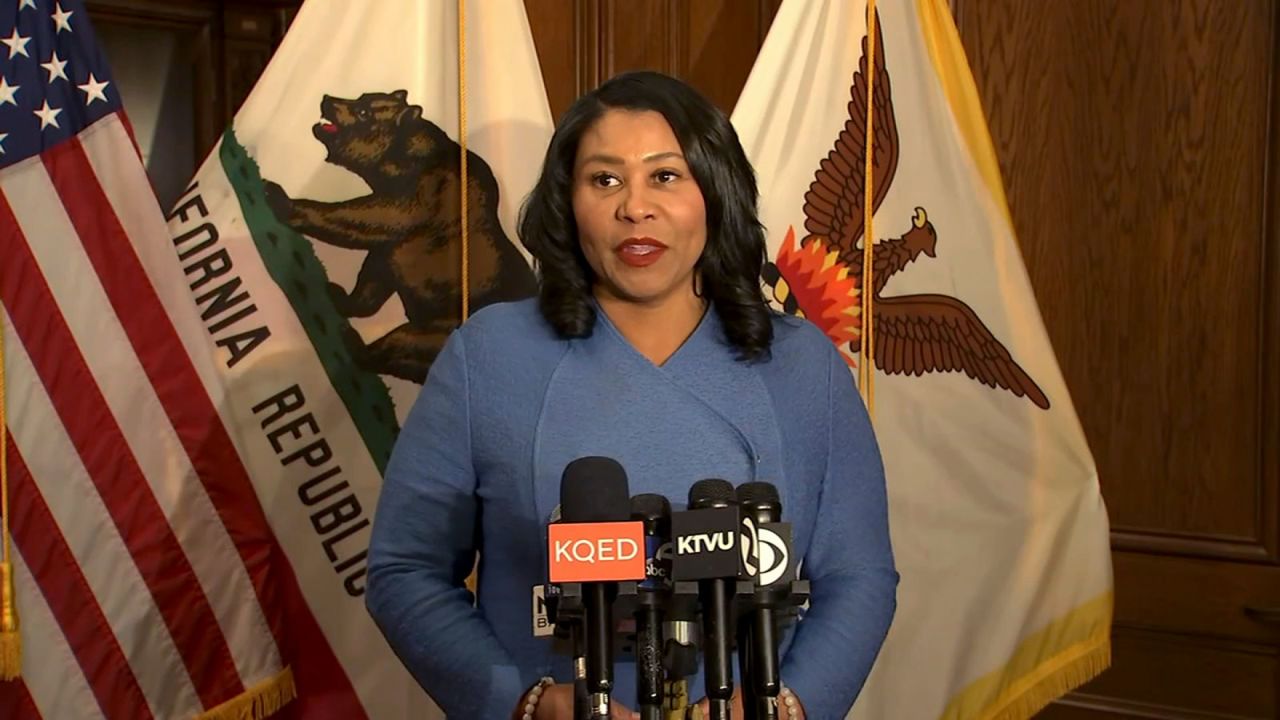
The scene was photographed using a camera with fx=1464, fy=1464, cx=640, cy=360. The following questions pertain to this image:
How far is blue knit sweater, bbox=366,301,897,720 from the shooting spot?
1.56 m

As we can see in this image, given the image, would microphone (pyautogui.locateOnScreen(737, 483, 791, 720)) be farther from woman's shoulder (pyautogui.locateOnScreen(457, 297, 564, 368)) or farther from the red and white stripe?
the red and white stripe

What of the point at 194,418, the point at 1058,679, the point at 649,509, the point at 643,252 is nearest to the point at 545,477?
the point at 643,252

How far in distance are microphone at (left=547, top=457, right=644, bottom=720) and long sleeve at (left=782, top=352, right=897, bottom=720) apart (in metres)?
0.54

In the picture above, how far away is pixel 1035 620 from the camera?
8.84 feet

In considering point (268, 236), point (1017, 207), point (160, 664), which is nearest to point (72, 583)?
point (160, 664)

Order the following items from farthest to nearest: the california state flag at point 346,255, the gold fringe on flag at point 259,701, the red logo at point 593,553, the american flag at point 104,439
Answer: the california state flag at point 346,255, the gold fringe on flag at point 259,701, the american flag at point 104,439, the red logo at point 593,553

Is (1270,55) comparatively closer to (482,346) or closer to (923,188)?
(923,188)

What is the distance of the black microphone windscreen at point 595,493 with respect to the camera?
109 cm

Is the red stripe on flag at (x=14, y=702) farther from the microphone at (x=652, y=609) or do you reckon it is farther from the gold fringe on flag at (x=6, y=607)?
the microphone at (x=652, y=609)

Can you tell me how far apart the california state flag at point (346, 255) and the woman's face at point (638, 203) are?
90 cm

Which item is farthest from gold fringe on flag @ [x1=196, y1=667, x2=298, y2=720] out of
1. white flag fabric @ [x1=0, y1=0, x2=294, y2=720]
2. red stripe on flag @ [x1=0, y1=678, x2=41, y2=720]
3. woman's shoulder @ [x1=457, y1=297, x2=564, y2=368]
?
woman's shoulder @ [x1=457, y1=297, x2=564, y2=368]

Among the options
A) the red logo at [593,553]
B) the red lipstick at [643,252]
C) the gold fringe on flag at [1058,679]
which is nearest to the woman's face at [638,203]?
the red lipstick at [643,252]

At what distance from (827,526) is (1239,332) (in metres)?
1.64

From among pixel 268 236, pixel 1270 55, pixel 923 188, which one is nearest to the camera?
pixel 268 236
